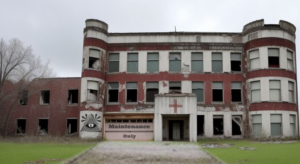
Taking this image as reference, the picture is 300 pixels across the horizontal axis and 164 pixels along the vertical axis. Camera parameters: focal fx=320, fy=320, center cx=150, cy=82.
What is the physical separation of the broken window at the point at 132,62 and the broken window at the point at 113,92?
2172 millimetres

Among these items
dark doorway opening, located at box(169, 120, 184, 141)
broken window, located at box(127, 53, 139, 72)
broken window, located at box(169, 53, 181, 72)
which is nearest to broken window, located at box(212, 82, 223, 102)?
broken window, located at box(169, 53, 181, 72)

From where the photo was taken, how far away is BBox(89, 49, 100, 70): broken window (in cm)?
3160

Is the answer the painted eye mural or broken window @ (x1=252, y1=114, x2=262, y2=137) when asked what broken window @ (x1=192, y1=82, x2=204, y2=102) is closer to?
broken window @ (x1=252, y1=114, x2=262, y2=137)

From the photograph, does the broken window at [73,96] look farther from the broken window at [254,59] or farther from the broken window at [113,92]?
the broken window at [254,59]

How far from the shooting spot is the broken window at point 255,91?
30859mm

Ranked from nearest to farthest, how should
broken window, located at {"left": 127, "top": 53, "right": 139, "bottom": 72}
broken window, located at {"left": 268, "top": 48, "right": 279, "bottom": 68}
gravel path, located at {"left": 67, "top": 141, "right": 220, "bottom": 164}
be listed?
1. gravel path, located at {"left": 67, "top": 141, "right": 220, "bottom": 164}
2. broken window, located at {"left": 268, "top": 48, "right": 279, "bottom": 68}
3. broken window, located at {"left": 127, "top": 53, "right": 139, "bottom": 72}

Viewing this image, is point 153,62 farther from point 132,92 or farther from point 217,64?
point 217,64

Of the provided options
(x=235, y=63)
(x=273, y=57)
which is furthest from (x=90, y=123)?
(x=273, y=57)

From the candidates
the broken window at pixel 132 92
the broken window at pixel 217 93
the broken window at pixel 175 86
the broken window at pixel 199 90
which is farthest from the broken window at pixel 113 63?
the broken window at pixel 217 93

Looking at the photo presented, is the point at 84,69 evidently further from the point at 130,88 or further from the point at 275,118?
the point at 275,118

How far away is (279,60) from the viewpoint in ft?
101

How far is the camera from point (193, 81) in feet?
106

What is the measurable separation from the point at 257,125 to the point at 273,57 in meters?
6.74

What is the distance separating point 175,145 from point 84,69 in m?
12.3
